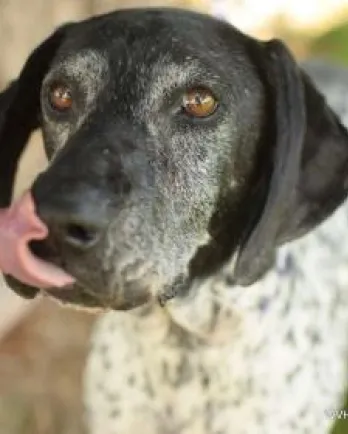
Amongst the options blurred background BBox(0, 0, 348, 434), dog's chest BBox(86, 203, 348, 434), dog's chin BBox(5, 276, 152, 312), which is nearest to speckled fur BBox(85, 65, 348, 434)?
dog's chest BBox(86, 203, 348, 434)

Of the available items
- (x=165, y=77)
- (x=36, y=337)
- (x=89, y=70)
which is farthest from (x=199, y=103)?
(x=36, y=337)

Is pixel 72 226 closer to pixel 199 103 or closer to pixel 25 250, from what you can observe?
pixel 25 250

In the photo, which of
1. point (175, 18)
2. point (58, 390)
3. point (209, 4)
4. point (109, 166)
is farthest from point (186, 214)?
point (209, 4)

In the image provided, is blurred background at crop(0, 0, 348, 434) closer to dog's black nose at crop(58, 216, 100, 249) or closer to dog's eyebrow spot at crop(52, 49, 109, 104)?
dog's eyebrow spot at crop(52, 49, 109, 104)

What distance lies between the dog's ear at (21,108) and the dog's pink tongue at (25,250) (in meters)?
0.37

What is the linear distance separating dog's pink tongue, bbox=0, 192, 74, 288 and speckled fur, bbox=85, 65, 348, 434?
0.37m

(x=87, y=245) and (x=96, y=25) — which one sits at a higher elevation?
(x=96, y=25)

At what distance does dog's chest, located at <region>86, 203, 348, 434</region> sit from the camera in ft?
6.25

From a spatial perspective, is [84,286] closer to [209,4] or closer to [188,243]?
[188,243]

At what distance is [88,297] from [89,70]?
1.18ft

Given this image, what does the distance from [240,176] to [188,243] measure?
14 centimetres

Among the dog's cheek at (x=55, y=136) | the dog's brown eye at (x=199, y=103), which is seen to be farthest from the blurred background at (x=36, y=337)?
the dog's brown eye at (x=199, y=103)

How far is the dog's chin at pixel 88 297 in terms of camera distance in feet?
5.10

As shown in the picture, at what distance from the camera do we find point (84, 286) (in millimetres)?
1541
